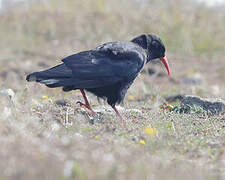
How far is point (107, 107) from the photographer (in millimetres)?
6852

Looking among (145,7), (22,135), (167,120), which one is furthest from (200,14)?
(22,135)

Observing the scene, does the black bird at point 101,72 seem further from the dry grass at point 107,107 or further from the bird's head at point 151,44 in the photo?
the bird's head at point 151,44

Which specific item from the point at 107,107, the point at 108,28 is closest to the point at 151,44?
the point at 107,107

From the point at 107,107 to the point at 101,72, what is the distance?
923mm

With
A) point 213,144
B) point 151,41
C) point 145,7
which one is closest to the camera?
point 213,144

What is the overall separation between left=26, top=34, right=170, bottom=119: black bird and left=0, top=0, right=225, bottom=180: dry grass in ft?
0.92

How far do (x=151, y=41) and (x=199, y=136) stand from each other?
7.06 ft

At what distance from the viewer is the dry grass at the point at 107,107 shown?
3.43m

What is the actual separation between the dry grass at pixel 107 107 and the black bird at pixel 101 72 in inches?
11.1

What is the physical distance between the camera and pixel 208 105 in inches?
259

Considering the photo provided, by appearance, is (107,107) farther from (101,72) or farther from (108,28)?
(108,28)

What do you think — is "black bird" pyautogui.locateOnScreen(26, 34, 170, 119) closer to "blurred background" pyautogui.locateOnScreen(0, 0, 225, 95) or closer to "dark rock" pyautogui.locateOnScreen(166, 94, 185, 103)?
"dark rock" pyautogui.locateOnScreen(166, 94, 185, 103)

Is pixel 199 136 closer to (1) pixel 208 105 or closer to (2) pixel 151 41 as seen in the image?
(1) pixel 208 105

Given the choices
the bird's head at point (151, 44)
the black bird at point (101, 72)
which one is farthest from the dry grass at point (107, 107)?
the bird's head at point (151, 44)
